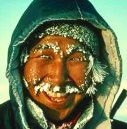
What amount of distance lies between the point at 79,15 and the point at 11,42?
786mm

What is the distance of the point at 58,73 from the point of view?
7668mm

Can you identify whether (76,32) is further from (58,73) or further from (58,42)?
(58,73)

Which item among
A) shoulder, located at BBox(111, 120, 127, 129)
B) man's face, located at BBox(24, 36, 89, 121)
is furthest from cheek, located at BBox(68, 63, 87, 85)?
shoulder, located at BBox(111, 120, 127, 129)

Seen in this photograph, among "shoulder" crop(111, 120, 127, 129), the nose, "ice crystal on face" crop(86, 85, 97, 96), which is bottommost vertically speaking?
"shoulder" crop(111, 120, 127, 129)

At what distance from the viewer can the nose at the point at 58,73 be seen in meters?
7.68

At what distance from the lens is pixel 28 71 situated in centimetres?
780

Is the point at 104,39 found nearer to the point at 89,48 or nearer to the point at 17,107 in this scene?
the point at 89,48

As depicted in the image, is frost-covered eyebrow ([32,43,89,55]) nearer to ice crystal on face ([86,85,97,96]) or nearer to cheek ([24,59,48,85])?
cheek ([24,59,48,85])

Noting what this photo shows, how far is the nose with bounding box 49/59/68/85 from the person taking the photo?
7676mm

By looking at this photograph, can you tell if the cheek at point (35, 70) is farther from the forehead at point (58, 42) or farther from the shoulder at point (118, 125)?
the shoulder at point (118, 125)

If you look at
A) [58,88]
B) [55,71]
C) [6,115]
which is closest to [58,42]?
[55,71]

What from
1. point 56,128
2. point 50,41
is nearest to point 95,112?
point 56,128

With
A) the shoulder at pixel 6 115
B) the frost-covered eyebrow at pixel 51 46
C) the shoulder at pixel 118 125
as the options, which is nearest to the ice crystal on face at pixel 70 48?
the frost-covered eyebrow at pixel 51 46

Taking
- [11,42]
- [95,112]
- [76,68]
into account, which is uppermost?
[11,42]
